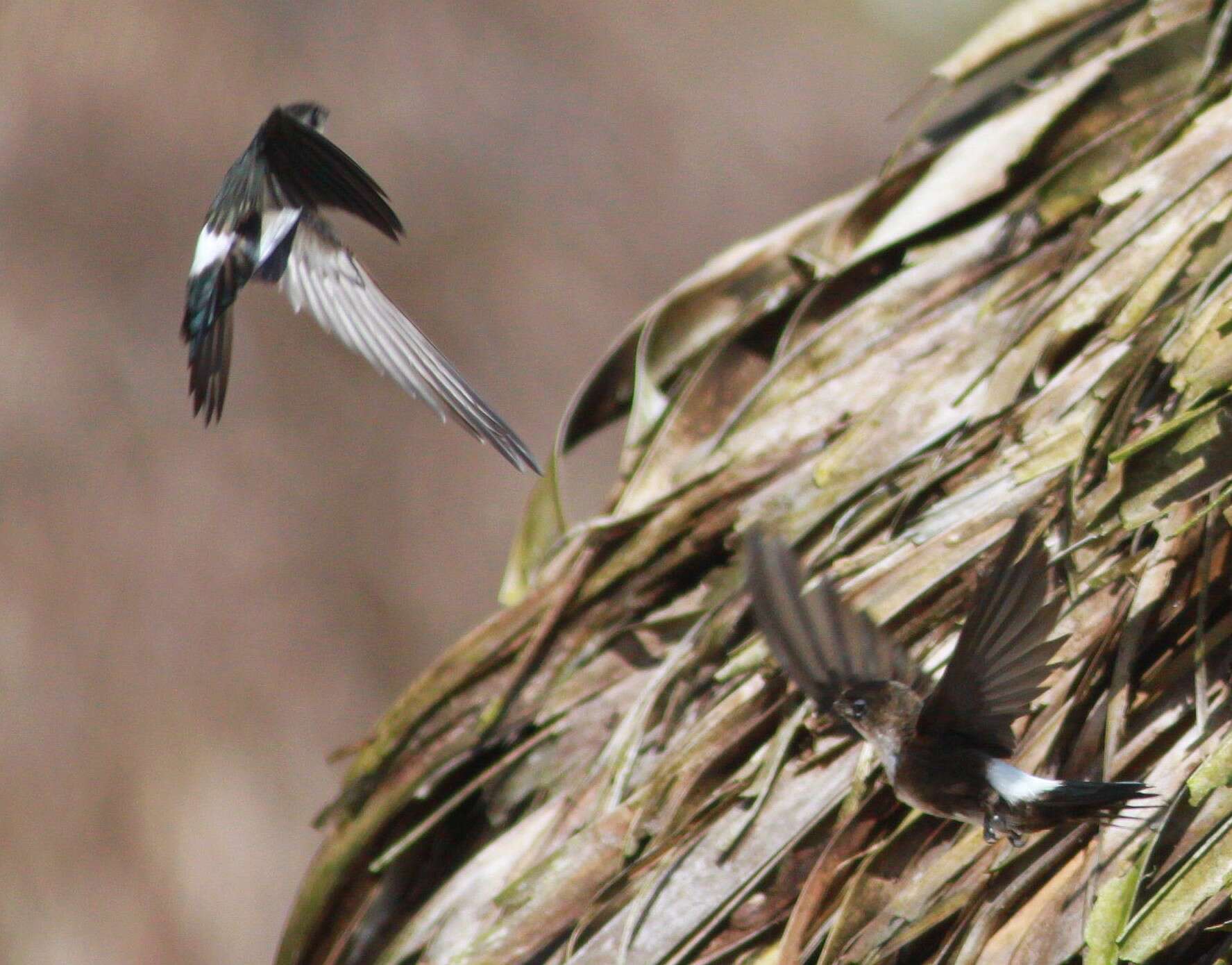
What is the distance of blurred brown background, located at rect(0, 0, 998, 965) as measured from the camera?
4.14 m

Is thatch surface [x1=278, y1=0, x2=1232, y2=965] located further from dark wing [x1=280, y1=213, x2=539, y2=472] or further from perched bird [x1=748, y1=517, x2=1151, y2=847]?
dark wing [x1=280, y1=213, x2=539, y2=472]

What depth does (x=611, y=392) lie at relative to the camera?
2.56 m

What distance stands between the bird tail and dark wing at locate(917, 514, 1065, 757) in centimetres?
13

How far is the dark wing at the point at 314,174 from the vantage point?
5.39ft

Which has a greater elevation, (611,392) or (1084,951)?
(611,392)

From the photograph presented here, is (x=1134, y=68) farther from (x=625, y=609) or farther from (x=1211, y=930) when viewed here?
(x=1211, y=930)

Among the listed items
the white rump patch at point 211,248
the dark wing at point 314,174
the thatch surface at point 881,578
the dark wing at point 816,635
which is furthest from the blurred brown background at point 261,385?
the dark wing at point 816,635

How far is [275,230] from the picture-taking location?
1.84m

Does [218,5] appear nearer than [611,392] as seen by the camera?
No

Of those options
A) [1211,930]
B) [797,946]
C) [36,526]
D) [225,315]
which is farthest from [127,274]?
[1211,930]

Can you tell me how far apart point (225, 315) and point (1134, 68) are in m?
1.31

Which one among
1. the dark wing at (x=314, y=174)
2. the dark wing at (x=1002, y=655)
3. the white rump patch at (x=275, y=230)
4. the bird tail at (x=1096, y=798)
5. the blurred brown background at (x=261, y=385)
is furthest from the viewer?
the blurred brown background at (x=261, y=385)

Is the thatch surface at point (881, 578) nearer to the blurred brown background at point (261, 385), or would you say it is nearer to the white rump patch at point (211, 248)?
the white rump patch at point (211, 248)

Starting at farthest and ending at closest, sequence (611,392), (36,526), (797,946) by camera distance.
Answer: (36,526) → (611,392) → (797,946)
